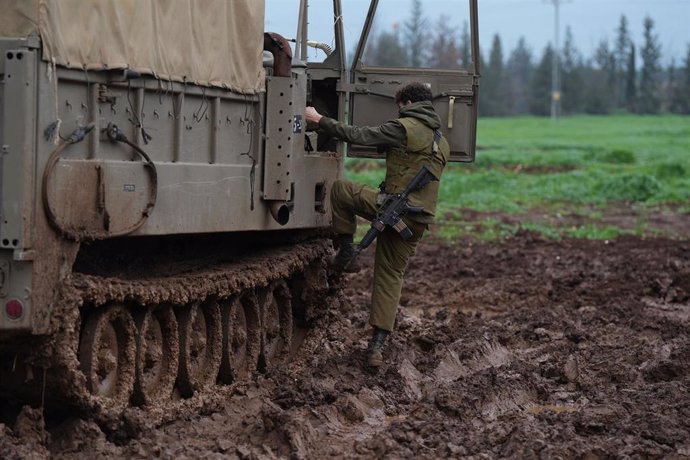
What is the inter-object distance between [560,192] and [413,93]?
62.0 feet

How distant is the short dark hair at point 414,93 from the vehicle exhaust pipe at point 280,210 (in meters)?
1.23

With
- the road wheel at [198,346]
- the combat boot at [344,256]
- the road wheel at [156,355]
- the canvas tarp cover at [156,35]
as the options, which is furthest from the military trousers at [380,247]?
the road wheel at [156,355]

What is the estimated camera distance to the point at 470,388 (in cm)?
909

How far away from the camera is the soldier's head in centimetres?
1006

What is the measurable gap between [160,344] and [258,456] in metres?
1.54

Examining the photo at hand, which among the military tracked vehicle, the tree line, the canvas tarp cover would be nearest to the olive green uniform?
the military tracked vehicle

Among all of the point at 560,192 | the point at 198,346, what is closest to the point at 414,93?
the point at 198,346

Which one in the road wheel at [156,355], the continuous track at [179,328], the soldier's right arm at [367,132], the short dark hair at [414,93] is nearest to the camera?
the continuous track at [179,328]

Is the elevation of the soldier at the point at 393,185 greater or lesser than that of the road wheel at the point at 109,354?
greater

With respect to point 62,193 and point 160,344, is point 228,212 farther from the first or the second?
point 62,193

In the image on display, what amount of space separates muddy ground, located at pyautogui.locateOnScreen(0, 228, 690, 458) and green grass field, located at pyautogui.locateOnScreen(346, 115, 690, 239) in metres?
6.81

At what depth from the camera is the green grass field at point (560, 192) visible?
74.8 feet

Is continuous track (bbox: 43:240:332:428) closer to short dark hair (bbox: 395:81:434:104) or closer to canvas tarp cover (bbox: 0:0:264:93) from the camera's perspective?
canvas tarp cover (bbox: 0:0:264:93)

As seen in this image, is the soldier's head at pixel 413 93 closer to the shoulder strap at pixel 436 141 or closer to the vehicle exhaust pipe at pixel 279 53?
the shoulder strap at pixel 436 141
